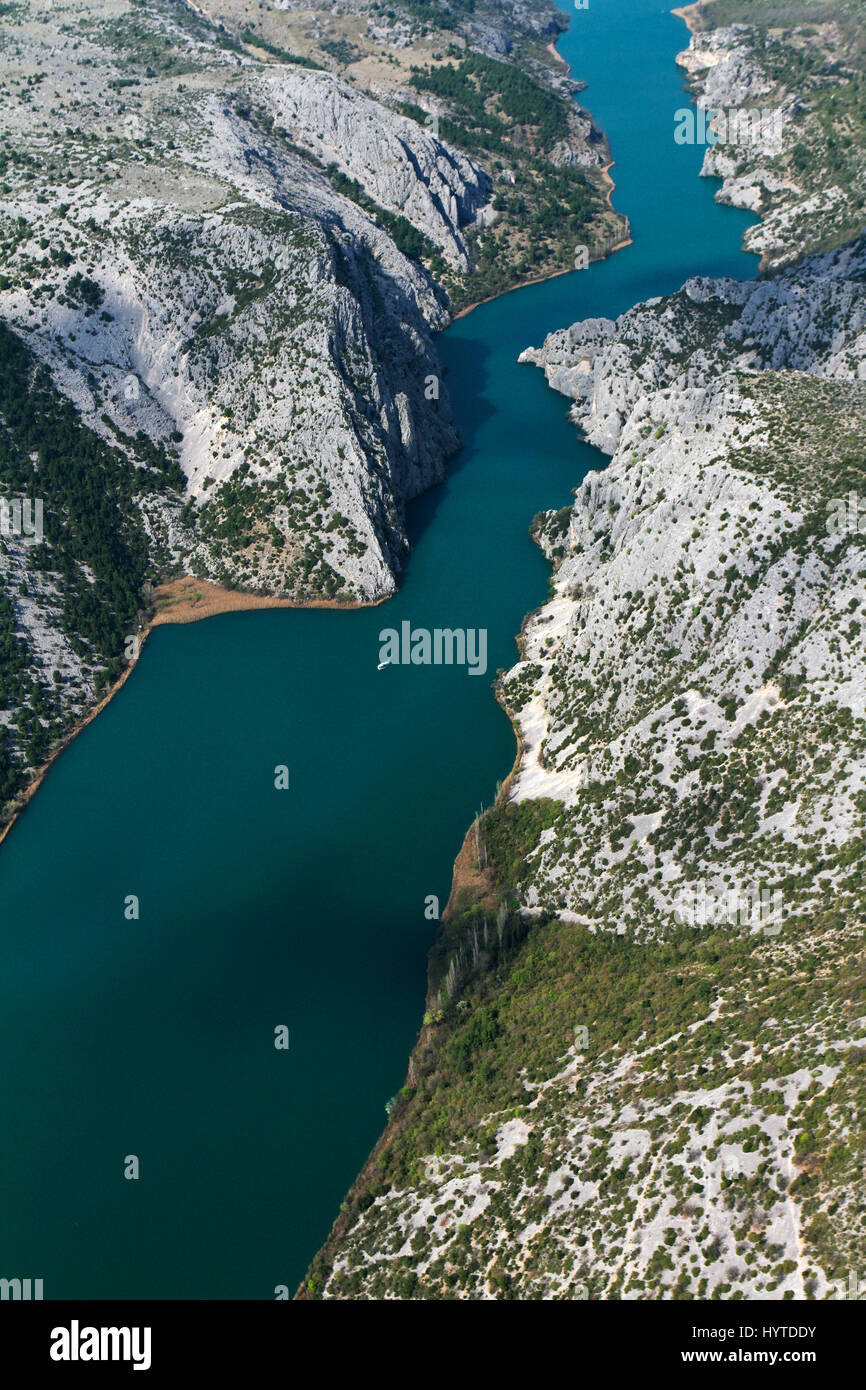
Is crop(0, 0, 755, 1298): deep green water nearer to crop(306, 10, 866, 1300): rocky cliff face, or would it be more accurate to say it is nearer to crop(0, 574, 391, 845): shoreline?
crop(0, 574, 391, 845): shoreline

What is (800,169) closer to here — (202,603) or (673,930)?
(202,603)

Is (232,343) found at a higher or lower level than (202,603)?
higher

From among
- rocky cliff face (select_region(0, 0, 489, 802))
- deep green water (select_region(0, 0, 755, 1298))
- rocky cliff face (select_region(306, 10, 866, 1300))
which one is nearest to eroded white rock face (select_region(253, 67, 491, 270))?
rocky cliff face (select_region(0, 0, 489, 802))

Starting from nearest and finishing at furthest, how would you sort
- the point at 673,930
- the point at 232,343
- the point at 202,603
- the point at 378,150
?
the point at 673,930, the point at 202,603, the point at 232,343, the point at 378,150

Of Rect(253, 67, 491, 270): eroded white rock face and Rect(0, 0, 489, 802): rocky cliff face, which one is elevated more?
Rect(253, 67, 491, 270): eroded white rock face

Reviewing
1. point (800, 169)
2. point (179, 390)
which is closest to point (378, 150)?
point (800, 169)

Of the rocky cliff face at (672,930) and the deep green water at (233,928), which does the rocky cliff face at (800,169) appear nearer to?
the deep green water at (233,928)

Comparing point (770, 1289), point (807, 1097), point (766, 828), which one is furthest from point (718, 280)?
point (770, 1289)

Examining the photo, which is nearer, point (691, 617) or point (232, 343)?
point (691, 617)

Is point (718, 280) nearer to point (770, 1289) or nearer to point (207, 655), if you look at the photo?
point (207, 655)
